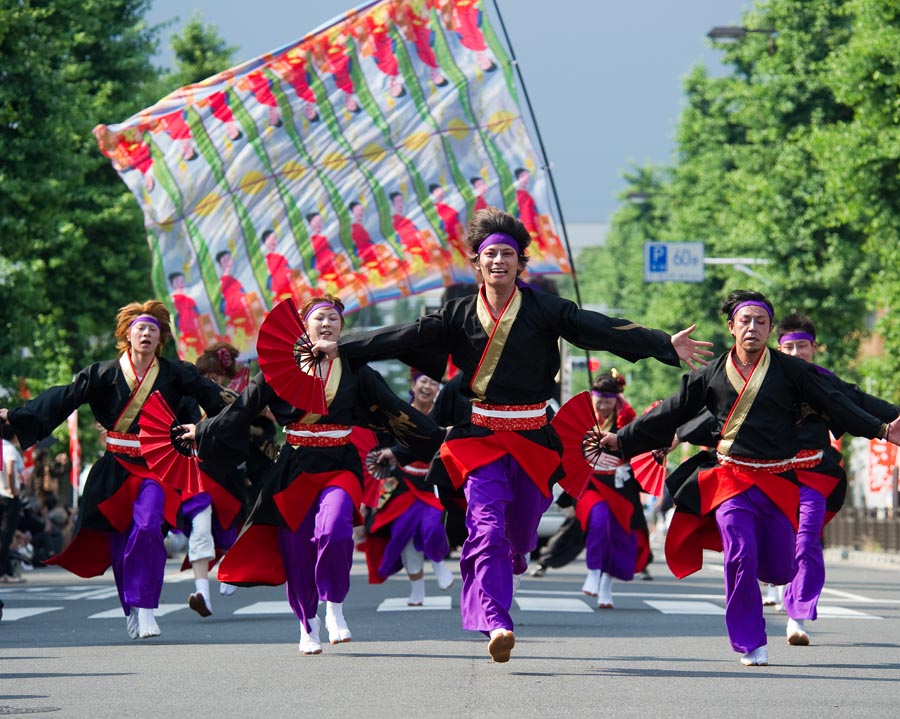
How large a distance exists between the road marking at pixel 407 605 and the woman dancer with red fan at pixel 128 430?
307 centimetres

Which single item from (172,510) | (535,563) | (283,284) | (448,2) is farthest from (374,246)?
(172,510)

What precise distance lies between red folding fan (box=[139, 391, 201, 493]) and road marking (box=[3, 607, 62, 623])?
2.73 meters

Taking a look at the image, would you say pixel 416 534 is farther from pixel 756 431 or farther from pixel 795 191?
pixel 795 191

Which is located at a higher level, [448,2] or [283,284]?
[448,2]

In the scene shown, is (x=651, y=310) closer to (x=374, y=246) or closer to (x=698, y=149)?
(x=698, y=149)

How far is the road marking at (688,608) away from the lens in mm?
13469

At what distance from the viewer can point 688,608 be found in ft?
45.8

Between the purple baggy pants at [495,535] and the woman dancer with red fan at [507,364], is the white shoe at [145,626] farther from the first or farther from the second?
the woman dancer with red fan at [507,364]

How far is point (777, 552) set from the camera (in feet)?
29.8

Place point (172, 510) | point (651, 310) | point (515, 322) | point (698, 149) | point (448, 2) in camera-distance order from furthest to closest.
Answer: point (651, 310), point (698, 149), point (448, 2), point (172, 510), point (515, 322)

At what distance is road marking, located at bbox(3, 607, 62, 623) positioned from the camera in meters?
13.1

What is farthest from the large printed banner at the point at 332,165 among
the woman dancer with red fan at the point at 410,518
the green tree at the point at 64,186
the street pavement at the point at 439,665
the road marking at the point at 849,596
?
the street pavement at the point at 439,665

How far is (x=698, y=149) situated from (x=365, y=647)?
36929mm

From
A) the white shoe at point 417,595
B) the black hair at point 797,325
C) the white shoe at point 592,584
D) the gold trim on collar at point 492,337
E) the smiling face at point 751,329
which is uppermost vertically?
the gold trim on collar at point 492,337
